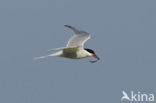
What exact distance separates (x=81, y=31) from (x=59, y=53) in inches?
51.3

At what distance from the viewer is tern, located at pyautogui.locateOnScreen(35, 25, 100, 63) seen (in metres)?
13.4

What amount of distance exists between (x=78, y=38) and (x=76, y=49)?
0.67 meters

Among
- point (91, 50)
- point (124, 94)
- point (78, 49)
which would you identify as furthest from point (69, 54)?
point (124, 94)

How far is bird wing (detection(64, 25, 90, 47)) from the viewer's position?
45.5 ft

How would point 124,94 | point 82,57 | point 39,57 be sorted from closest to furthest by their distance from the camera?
1. point 39,57
2. point 82,57
3. point 124,94

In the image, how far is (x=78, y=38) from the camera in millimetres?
14133

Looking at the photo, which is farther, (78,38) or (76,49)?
(78,38)

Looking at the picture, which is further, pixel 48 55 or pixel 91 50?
pixel 91 50

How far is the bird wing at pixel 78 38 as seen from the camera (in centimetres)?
1387

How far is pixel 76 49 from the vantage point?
13539mm

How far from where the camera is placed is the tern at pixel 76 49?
1341 cm

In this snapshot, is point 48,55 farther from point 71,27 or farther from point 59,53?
point 71,27

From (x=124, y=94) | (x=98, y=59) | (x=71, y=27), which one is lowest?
(x=124, y=94)

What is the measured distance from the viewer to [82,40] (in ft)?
45.7
